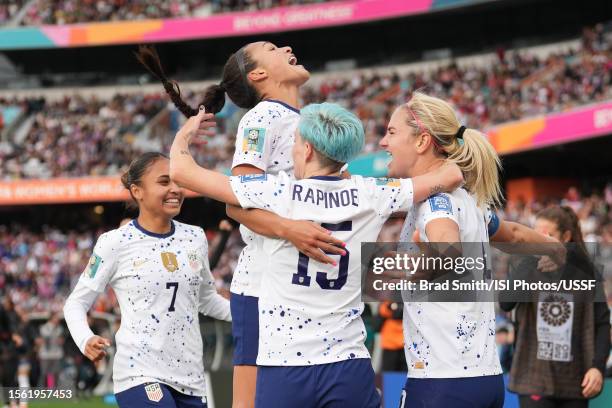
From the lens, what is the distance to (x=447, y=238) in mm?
3646

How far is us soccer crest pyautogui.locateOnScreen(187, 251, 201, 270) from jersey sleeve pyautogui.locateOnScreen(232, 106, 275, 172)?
3.08 ft

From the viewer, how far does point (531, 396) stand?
5.81 m

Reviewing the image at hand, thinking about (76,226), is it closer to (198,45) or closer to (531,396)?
(198,45)

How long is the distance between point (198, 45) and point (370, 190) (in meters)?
37.7

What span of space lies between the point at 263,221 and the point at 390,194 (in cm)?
50

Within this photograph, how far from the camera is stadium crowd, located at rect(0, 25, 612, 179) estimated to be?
25.3m

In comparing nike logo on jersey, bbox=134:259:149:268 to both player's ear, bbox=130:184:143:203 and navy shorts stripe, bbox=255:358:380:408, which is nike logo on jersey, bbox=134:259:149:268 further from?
navy shorts stripe, bbox=255:358:380:408

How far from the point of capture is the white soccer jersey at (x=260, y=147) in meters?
4.25

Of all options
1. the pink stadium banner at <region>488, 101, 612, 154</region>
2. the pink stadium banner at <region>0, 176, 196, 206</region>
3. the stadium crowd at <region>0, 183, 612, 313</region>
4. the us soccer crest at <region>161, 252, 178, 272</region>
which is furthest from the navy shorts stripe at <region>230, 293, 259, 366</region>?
the pink stadium banner at <region>0, 176, 196, 206</region>

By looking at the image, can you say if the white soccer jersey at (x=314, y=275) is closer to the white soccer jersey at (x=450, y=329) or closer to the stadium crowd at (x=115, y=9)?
the white soccer jersey at (x=450, y=329)

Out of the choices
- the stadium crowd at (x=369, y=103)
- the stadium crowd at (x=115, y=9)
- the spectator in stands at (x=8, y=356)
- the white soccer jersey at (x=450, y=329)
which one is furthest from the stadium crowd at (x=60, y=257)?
the white soccer jersey at (x=450, y=329)

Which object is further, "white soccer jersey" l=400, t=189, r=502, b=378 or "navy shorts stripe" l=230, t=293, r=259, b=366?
"navy shorts stripe" l=230, t=293, r=259, b=366

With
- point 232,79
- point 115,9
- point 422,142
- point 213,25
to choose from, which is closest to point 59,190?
point 213,25

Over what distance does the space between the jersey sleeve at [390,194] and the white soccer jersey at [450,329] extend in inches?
4.4
